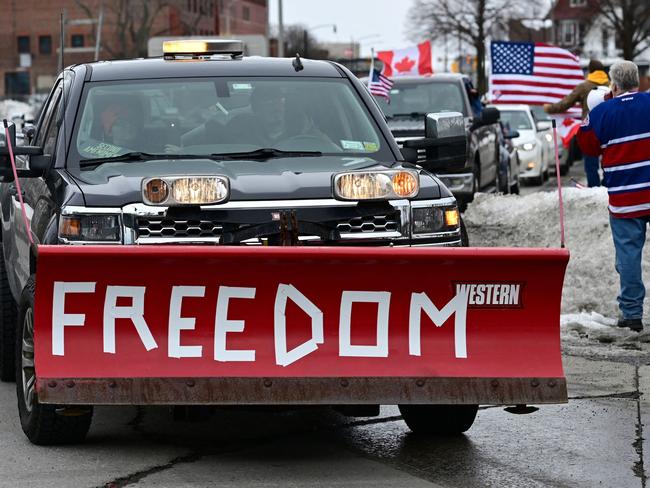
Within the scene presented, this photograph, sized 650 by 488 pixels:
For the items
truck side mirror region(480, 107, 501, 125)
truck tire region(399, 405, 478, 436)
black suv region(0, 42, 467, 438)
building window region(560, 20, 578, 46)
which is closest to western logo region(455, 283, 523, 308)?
black suv region(0, 42, 467, 438)

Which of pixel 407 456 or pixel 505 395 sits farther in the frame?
pixel 407 456

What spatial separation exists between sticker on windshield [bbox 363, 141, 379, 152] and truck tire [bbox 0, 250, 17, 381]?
2.30 m

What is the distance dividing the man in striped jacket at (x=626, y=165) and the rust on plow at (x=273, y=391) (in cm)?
435

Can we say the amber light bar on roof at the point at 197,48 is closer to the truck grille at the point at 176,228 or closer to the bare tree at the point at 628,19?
the truck grille at the point at 176,228

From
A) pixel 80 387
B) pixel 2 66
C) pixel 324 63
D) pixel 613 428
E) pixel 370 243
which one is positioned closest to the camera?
pixel 80 387

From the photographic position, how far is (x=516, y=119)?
29.8 meters

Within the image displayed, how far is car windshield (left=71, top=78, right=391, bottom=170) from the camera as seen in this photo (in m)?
7.14

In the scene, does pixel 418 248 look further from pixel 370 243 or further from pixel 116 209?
pixel 116 209

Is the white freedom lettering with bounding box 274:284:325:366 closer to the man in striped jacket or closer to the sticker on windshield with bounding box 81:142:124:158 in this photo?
the sticker on windshield with bounding box 81:142:124:158

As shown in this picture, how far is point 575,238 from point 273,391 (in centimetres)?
801

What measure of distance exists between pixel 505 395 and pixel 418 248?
67 cm

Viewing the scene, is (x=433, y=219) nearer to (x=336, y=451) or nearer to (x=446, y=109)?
(x=336, y=451)

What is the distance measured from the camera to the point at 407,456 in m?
6.37

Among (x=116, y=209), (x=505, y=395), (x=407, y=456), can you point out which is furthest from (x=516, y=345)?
(x=116, y=209)
